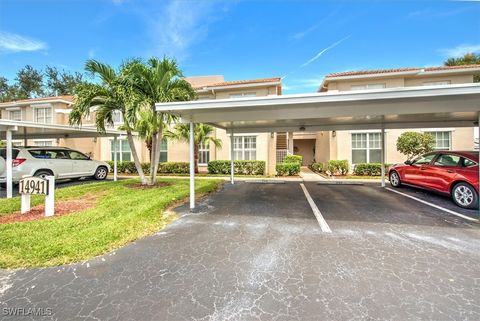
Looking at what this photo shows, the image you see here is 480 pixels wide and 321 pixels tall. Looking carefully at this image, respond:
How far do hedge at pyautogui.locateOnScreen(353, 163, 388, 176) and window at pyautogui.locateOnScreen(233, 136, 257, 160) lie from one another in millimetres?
6386

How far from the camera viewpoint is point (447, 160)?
694 centimetres

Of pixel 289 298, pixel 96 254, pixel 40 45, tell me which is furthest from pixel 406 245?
pixel 40 45

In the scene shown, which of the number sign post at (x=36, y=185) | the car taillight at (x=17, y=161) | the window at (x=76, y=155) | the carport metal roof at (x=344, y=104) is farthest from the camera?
the window at (x=76, y=155)

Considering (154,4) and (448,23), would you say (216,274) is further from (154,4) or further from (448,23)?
(448,23)

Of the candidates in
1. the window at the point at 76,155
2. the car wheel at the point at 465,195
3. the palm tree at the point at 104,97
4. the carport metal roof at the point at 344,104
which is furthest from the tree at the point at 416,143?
the window at the point at 76,155

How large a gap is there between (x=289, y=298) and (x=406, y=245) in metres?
2.56

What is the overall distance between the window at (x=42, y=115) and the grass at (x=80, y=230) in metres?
16.2

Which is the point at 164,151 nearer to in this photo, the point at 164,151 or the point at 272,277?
the point at 164,151

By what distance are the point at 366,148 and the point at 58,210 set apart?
15.6 m

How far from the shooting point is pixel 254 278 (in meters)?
2.90

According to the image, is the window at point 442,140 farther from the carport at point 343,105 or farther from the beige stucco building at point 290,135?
the carport at point 343,105

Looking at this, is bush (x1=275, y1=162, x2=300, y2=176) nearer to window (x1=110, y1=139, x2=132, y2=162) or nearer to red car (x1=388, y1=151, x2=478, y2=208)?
red car (x1=388, y1=151, x2=478, y2=208)

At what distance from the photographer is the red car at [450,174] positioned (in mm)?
6062

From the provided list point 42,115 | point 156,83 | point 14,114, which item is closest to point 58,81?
point 14,114
